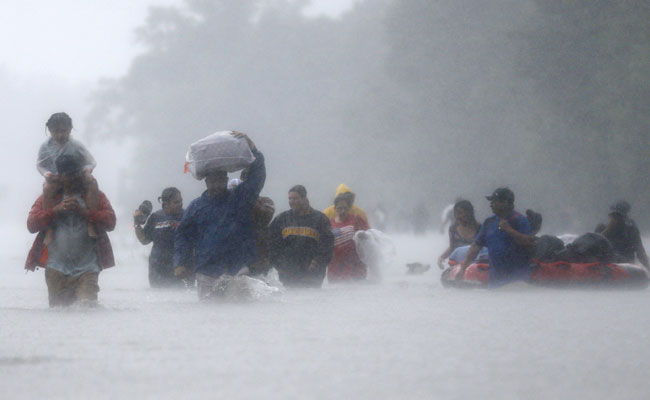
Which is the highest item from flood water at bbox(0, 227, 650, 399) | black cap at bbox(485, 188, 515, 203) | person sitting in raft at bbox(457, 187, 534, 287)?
black cap at bbox(485, 188, 515, 203)

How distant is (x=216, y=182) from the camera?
14.2 m

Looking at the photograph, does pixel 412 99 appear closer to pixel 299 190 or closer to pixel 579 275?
pixel 299 190

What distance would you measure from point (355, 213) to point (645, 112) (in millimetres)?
24082

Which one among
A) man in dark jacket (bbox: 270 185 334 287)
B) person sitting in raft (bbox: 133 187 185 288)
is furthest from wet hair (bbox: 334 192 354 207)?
person sitting in raft (bbox: 133 187 185 288)

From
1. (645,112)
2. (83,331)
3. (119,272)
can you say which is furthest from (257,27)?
(83,331)

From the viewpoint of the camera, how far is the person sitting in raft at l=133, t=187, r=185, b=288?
17922 mm

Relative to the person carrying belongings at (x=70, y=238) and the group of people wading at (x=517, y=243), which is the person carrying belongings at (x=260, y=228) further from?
the group of people wading at (x=517, y=243)

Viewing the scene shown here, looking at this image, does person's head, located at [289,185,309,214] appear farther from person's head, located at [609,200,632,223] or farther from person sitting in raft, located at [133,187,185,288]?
person's head, located at [609,200,632,223]

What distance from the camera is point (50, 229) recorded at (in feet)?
41.9

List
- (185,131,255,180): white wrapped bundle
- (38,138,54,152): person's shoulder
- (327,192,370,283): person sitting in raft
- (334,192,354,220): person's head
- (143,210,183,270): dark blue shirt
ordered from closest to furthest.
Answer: (38,138,54,152): person's shoulder, (185,131,255,180): white wrapped bundle, (143,210,183,270): dark blue shirt, (327,192,370,283): person sitting in raft, (334,192,354,220): person's head

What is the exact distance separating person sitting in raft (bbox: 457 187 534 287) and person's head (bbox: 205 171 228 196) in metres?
3.79

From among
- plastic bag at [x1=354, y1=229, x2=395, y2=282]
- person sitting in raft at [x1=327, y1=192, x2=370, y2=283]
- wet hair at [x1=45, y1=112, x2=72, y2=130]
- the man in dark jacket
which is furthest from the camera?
plastic bag at [x1=354, y1=229, x2=395, y2=282]

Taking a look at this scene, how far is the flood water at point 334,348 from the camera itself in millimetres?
6984

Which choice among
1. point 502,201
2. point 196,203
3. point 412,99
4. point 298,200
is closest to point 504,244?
point 502,201
